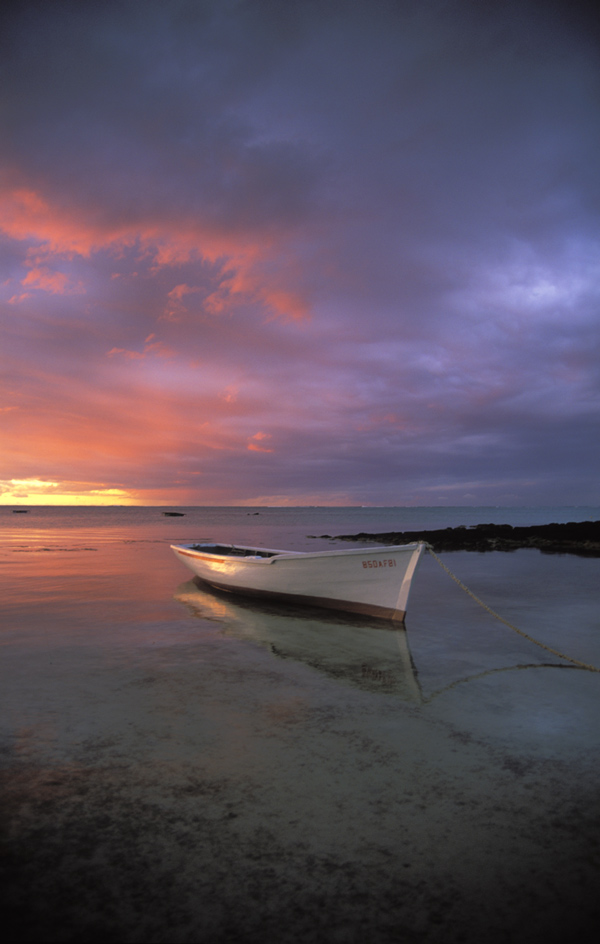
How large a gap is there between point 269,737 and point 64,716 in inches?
104

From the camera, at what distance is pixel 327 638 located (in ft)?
34.5

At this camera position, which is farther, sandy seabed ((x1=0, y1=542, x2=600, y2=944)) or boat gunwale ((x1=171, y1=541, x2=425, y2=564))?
boat gunwale ((x1=171, y1=541, x2=425, y2=564))

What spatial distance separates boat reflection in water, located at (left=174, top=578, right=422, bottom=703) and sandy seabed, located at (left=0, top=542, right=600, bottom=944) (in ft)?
0.35

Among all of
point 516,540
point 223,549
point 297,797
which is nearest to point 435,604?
point 223,549

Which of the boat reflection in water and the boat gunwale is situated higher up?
the boat gunwale

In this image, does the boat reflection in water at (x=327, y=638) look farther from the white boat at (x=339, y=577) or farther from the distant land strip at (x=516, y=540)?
the distant land strip at (x=516, y=540)

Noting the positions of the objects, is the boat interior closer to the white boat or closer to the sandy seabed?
the white boat

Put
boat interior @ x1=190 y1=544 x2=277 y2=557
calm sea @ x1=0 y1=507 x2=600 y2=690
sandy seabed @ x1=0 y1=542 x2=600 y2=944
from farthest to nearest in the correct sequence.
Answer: boat interior @ x1=190 y1=544 x2=277 y2=557
calm sea @ x1=0 y1=507 x2=600 y2=690
sandy seabed @ x1=0 y1=542 x2=600 y2=944

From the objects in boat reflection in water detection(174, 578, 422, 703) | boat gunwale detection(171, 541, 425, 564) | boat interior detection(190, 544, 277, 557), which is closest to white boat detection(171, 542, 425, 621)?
boat gunwale detection(171, 541, 425, 564)

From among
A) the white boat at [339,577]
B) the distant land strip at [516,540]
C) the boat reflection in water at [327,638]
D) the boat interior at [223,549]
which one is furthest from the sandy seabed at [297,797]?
the distant land strip at [516,540]

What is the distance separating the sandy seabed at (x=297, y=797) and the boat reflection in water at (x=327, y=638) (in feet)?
0.35

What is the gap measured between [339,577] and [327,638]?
1916mm

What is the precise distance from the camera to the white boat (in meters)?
11.3

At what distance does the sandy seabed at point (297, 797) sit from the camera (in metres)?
2.99
